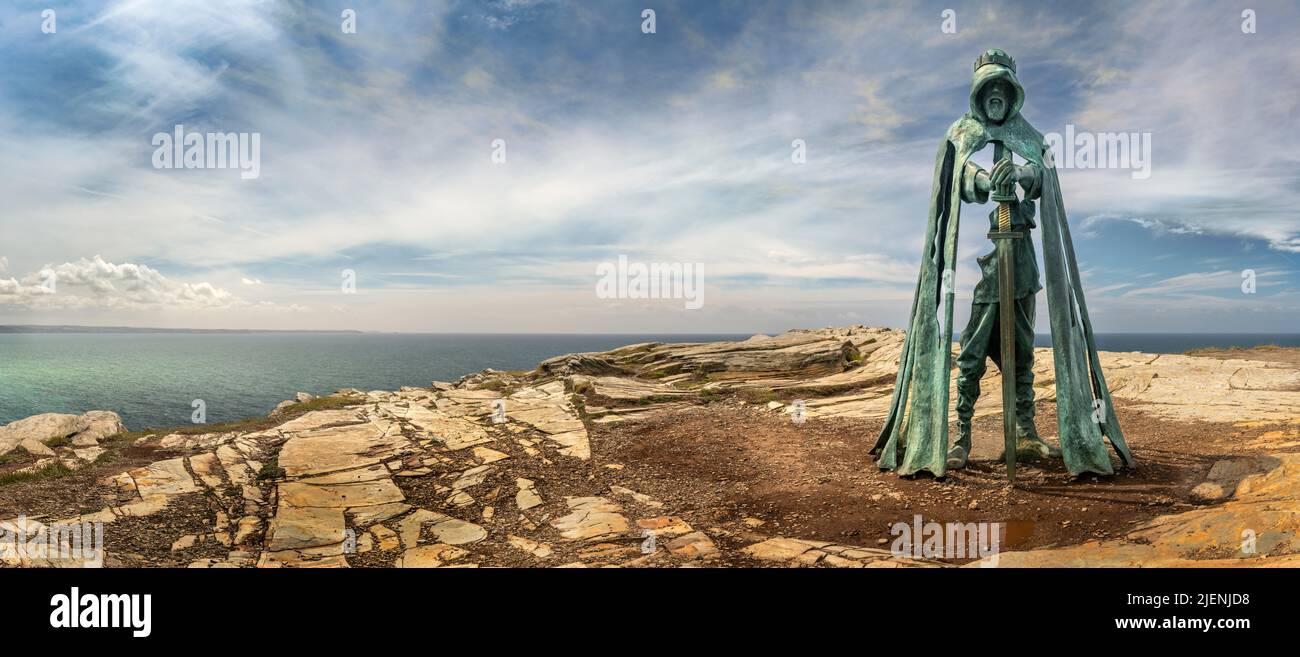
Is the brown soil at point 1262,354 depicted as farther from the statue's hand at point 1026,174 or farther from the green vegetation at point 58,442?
the green vegetation at point 58,442

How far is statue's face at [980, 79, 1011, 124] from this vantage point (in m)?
8.84

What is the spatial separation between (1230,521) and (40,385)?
105 m

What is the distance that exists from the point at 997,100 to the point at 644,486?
8.56 metres

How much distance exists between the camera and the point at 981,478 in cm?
894

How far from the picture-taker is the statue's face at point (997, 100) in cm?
884

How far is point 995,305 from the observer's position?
29.8 feet

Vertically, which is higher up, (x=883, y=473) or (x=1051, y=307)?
(x=1051, y=307)

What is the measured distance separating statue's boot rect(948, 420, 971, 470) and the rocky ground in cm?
36

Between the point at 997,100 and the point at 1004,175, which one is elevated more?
the point at 997,100

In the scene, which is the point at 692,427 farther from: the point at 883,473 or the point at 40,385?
the point at 40,385

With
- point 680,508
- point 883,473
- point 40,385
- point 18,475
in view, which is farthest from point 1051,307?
point 40,385

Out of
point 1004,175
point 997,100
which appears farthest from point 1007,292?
point 997,100

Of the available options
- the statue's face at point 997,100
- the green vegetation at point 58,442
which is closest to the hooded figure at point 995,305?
the statue's face at point 997,100

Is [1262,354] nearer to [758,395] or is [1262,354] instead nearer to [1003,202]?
[758,395]
